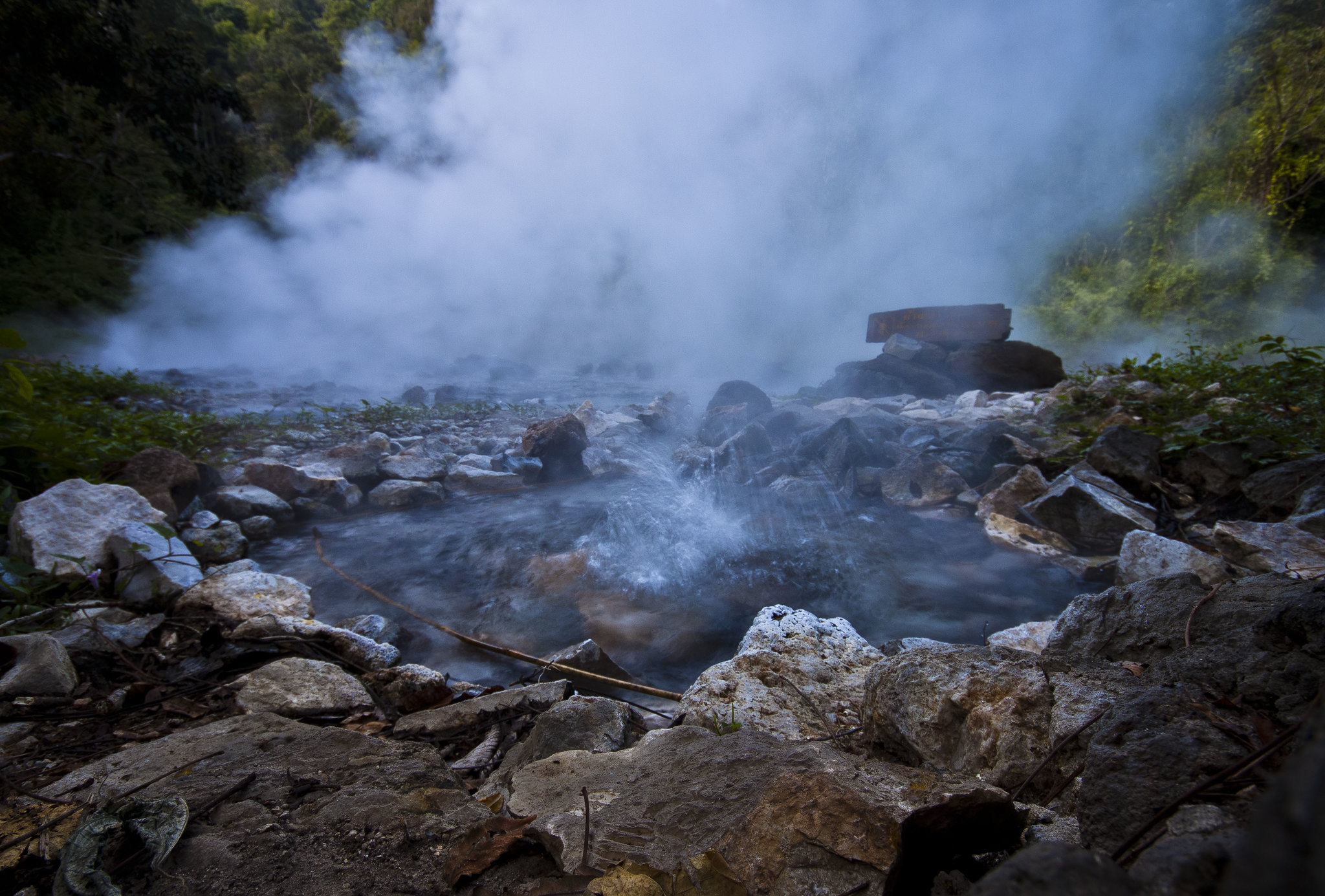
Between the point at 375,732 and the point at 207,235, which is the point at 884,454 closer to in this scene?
the point at 375,732

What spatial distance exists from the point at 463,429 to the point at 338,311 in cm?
965

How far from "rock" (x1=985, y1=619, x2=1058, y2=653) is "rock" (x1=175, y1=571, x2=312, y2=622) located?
2.63 meters

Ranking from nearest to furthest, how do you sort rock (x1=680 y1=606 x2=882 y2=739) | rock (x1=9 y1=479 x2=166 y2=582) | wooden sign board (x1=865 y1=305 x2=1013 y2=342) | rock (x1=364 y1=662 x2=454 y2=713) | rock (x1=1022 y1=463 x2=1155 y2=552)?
1. rock (x1=680 y1=606 x2=882 y2=739)
2. rock (x1=364 y1=662 x2=454 y2=713)
3. rock (x1=9 y1=479 x2=166 y2=582)
4. rock (x1=1022 y1=463 x2=1155 y2=552)
5. wooden sign board (x1=865 y1=305 x2=1013 y2=342)

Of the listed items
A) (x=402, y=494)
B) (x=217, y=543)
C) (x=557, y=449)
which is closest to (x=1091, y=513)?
(x=557, y=449)

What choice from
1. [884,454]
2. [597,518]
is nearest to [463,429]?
[597,518]

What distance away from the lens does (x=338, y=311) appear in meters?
13.5

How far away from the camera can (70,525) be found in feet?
6.79

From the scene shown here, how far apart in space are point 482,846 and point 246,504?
359 centimetres

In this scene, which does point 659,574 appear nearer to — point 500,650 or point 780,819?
point 500,650

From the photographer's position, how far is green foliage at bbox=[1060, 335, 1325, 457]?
3076 mm

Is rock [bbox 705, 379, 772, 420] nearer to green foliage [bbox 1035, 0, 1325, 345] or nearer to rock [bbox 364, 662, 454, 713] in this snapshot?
rock [bbox 364, 662, 454, 713]

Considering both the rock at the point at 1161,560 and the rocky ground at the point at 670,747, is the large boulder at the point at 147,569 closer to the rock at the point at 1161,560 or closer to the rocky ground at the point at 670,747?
the rocky ground at the point at 670,747

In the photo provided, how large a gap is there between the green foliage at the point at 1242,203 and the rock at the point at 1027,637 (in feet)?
45.9

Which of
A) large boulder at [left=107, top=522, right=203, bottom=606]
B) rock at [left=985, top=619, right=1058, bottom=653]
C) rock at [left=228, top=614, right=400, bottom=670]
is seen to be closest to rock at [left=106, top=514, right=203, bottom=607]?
large boulder at [left=107, top=522, right=203, bottom=606]
